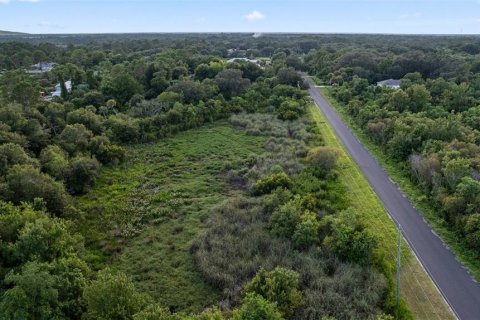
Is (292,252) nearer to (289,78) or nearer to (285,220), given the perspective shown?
(285,220)

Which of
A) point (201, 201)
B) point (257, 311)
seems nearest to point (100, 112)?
point (201, 201)

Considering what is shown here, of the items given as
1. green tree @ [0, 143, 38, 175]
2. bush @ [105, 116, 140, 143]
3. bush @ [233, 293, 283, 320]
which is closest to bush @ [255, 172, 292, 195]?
bush @ [233, 293, 283, 320]

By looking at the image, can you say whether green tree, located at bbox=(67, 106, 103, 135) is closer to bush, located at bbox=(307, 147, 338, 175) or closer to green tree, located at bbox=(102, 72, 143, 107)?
green tree, located at bbox=(102, 72, 143, 107)

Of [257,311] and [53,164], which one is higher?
[53,164]

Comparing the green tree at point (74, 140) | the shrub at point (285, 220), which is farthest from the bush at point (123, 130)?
the shrub at point (285, 220)

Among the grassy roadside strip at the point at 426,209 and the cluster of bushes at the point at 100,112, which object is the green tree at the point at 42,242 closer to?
the cluster of bushes at the point at 100,112

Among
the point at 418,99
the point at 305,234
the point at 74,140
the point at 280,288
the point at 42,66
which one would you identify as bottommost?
the point at 280,288

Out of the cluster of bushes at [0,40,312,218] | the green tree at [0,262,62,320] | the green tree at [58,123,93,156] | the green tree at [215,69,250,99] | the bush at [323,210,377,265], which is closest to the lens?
the green tree at [0,262,62,320]
